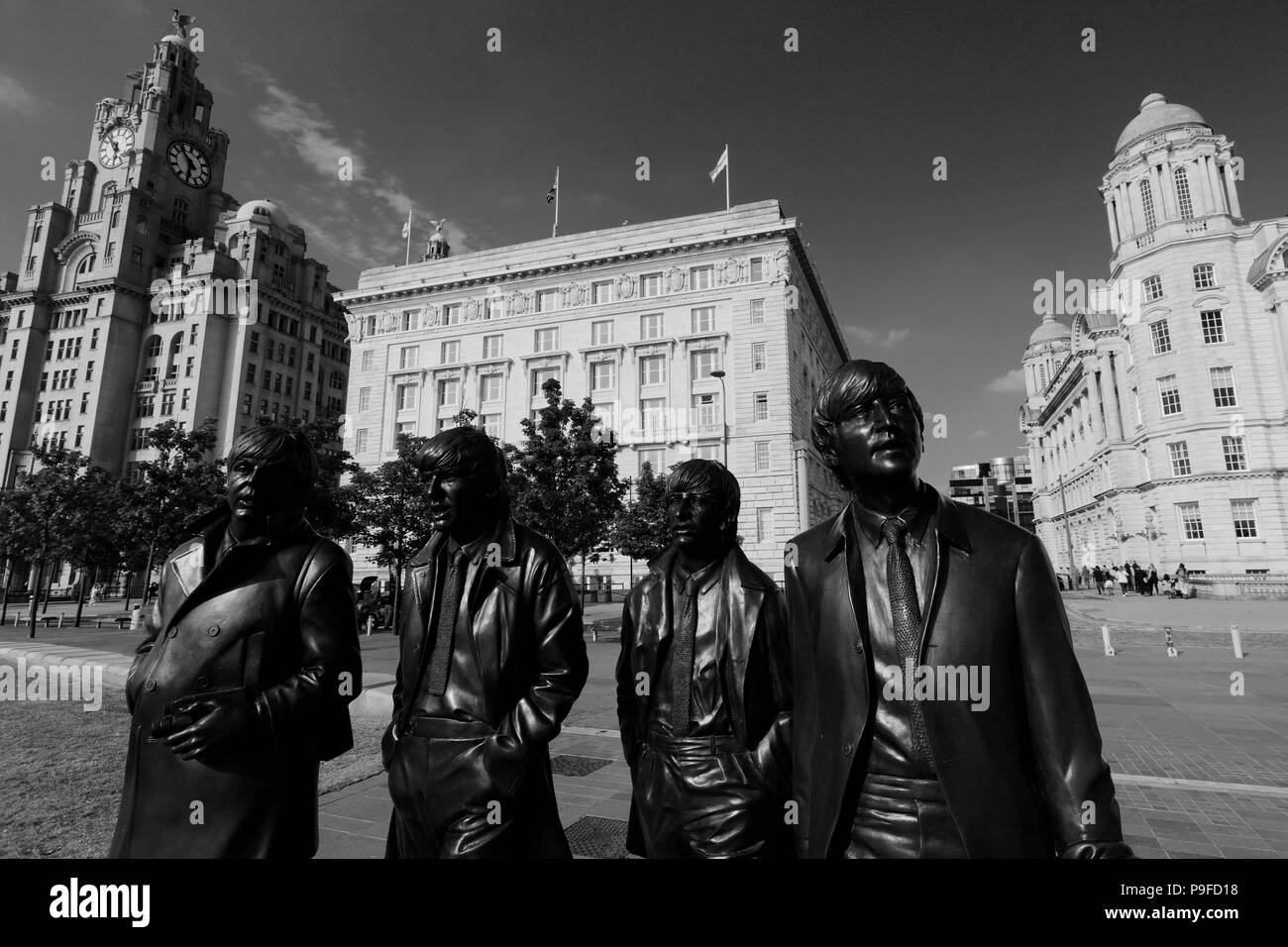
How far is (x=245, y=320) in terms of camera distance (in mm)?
62906

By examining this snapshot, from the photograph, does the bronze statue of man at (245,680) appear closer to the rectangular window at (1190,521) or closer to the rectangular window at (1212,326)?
the rectangular window at (1190,521)

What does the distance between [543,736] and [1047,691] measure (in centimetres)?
178

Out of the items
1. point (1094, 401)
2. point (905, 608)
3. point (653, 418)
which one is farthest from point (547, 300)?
point (905, 608)

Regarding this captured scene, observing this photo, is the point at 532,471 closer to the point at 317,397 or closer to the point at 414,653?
the point at 414,653

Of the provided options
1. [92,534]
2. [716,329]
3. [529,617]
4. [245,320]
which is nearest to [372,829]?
[529,617]

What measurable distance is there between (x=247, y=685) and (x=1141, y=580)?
4751cm

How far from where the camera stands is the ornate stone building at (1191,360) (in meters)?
37.3

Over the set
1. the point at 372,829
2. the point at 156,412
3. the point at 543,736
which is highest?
the point at 156,412

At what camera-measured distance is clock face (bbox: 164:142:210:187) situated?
6619 centimetres

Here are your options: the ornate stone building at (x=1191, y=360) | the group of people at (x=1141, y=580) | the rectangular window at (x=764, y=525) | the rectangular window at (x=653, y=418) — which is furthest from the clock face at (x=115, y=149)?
the group of people at (x=1141, y=580)

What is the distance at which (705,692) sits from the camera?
9.98 feet

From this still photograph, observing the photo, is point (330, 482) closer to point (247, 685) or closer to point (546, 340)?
point (247, 685)

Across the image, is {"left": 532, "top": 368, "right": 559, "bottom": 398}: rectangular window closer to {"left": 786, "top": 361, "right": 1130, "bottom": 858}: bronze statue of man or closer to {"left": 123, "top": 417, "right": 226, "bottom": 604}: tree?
{"left": 123, "top": 417, "right": 226, "bottom": 604}: tree
